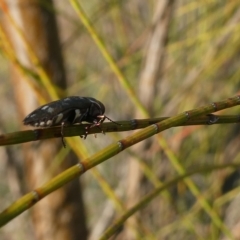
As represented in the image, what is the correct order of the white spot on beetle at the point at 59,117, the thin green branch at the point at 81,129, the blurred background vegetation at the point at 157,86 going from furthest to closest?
the blurred background vegetation at the point at 157,86, the white spot on beetle at the point at 59,117, the thin green branch at the point at 81,129

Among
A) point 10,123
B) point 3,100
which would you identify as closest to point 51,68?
point 10,123

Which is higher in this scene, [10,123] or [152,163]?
[10,123]

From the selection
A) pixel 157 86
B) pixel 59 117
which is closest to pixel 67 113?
pixel 59 117

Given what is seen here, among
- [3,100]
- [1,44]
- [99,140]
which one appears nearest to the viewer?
[1,44]

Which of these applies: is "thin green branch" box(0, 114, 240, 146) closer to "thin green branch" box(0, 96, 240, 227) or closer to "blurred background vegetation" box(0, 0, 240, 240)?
"thin green branch" box(0, 96, 240, 227)

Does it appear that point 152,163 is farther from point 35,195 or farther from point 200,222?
point 35,195

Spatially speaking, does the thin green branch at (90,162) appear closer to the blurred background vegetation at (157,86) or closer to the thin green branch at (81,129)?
the thin green branch at (81,129)

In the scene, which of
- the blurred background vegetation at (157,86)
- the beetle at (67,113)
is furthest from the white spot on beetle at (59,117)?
the blurred background vegetation at (157,86)

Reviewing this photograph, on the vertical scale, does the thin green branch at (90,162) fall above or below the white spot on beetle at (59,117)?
below
